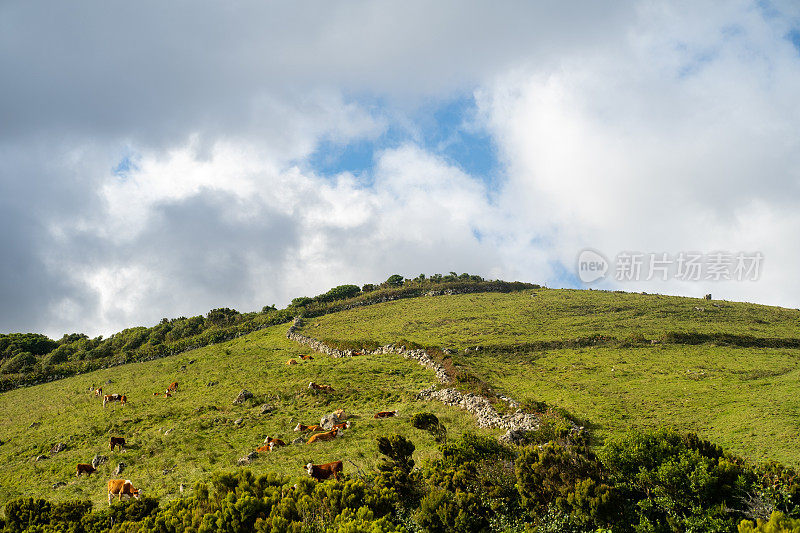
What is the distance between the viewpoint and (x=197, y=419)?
3453 centimetres

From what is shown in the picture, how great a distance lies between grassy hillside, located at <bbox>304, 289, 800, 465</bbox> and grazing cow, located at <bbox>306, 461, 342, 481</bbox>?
612 inches

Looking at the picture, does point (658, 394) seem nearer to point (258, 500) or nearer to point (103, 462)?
point (258, 500)

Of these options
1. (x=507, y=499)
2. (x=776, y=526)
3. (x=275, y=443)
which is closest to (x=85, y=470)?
(x=275, y=443)

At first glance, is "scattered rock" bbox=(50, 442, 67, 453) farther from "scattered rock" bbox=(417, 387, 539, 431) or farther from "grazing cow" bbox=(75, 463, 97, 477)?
"scattered rock" bbox=(417, 387, 539, 431)

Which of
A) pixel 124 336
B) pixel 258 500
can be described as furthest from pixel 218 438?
pixel 124 336

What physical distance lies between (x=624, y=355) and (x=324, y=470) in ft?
121

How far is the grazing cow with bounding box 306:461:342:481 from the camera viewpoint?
908 inches

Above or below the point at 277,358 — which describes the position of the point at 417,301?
above

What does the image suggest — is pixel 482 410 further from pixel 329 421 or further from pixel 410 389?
pixel 329 421

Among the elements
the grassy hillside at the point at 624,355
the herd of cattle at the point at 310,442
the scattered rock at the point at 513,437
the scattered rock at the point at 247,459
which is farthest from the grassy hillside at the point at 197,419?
the grassy hillside at the point at 624,355

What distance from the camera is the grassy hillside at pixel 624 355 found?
95.2ft

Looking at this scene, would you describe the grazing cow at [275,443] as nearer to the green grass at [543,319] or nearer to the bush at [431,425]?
the bush at [431,425]

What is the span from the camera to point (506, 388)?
3881 centimetres

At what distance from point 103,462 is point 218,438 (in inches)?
269
